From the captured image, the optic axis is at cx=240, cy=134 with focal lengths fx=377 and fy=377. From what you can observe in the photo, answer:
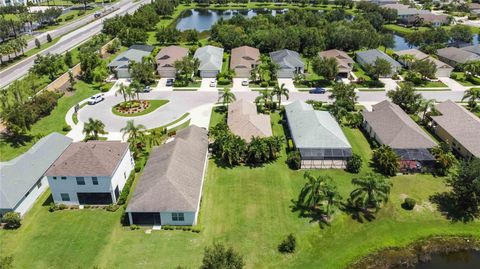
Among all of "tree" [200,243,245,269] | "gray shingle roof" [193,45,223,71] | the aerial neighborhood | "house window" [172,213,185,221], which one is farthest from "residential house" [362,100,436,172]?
"gray shingle roof" [193,45,223,71]

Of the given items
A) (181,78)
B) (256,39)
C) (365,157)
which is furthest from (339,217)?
(256,39)

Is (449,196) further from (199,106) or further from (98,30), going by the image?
(98,30)

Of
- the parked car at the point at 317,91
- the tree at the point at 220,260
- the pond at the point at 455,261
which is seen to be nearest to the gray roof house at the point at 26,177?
the tree at the point at 220,260

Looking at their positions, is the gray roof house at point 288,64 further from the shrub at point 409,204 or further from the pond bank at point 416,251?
the pond bank at point 416,251

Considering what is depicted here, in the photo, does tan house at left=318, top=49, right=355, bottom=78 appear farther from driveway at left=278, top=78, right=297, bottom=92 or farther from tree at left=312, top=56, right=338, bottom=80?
driveway at left=278, top=78, right=297, bottom=92

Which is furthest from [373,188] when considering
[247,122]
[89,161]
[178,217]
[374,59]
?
[374,59]

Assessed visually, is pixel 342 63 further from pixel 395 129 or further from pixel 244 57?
pixel 395 129

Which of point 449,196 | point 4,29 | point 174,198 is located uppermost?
point 4,29
